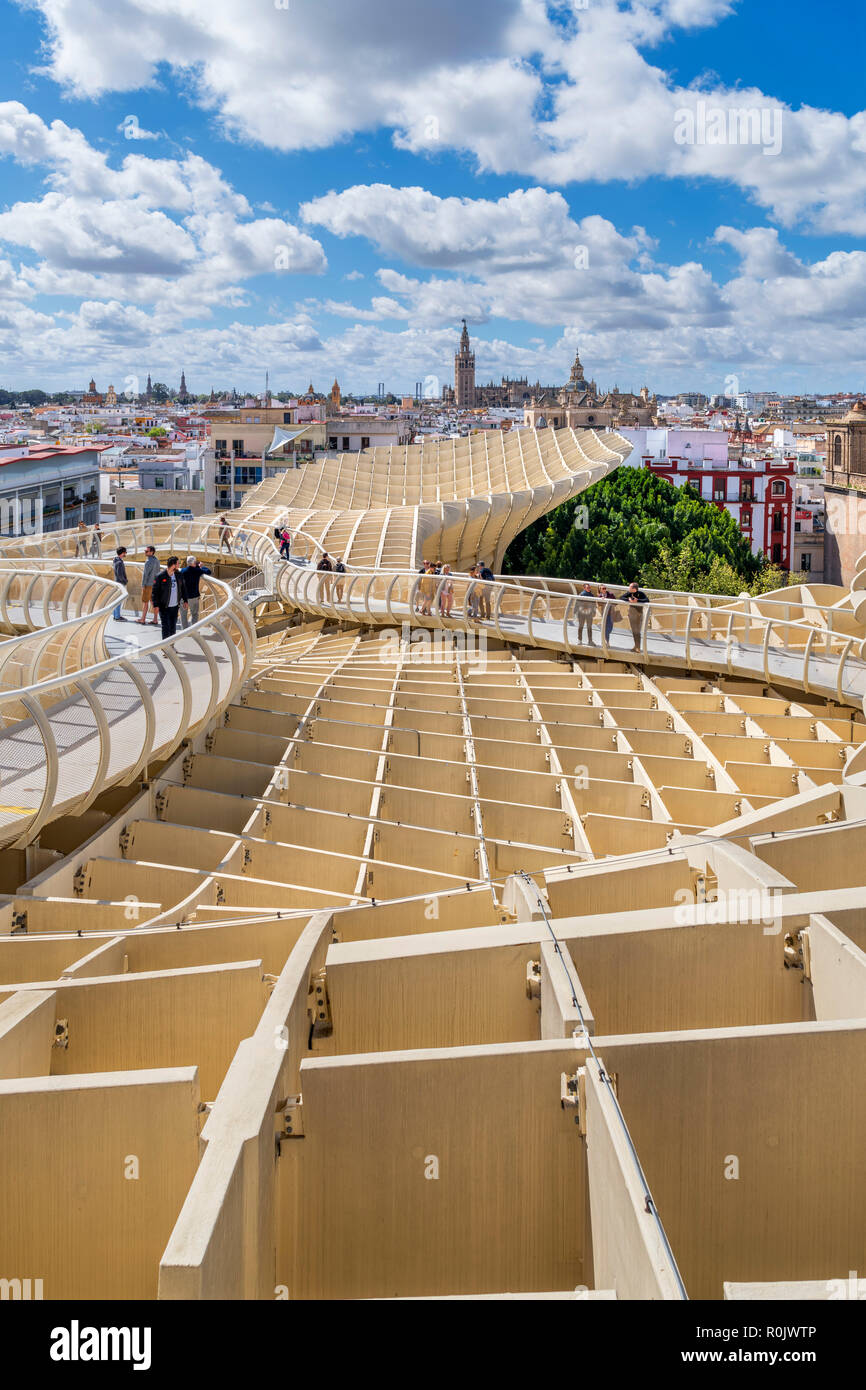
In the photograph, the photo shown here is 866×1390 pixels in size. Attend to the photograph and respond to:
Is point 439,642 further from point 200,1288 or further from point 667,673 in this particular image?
point 200,1288

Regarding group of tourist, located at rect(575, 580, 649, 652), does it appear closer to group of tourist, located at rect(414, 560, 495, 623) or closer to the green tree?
group of tourist, located at rect(414, 560, 495, 623)

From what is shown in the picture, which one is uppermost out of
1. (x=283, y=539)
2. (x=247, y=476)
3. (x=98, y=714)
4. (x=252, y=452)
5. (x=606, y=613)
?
(x=252, y=452)

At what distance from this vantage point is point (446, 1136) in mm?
4781

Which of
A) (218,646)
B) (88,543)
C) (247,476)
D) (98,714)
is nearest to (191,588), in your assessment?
(218,646)

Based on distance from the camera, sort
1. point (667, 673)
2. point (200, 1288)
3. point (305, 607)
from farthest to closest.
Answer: point (305, 607) → point (667, 673) → point (200, 1288)

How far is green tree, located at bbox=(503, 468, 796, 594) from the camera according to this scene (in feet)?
164

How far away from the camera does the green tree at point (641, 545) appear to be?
164 ft

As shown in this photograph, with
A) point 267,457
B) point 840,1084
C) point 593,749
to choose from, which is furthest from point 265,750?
point 267,457

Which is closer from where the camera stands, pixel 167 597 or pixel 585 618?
pixel 167 597

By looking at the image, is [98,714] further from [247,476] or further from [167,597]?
[247,476]

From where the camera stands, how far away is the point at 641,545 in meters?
51.6

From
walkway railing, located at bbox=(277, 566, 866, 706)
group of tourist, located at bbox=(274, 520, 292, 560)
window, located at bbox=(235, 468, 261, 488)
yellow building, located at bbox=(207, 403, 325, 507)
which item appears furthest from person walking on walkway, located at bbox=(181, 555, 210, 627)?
window, located at bbox=(235, 468, 261, 488)
